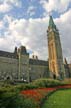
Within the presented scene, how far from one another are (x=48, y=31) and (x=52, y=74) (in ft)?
79.5

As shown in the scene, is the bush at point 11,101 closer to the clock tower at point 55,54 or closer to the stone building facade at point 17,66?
the stone building facade at point 17,66

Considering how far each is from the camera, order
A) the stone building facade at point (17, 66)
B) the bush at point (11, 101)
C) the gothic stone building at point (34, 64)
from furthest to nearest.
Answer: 1. the gothic stone building at point (34, 64)
2. the stone building facade at point (17, 66)
3. the bush at point (11, 101)

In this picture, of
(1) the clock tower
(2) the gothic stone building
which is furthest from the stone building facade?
(1) the clock tower

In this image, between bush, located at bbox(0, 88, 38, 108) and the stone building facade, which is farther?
the stone building facade

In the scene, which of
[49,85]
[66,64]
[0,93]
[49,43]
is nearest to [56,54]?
[49,43]

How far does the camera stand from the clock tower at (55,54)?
102 metres

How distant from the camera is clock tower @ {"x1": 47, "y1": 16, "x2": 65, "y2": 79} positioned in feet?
Answer: 333

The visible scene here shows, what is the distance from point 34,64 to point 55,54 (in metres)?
11.0

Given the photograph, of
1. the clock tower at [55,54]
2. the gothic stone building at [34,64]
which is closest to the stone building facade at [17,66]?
A: the gothic stone building at [34,64]

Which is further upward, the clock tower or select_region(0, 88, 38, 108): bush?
the clock tower

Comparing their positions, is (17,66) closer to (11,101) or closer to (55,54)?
(55,54)

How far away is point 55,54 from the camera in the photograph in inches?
4085

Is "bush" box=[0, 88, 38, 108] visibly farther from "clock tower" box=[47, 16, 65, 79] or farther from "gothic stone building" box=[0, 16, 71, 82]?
"clock tower" box=[47, 16, 65, 79]

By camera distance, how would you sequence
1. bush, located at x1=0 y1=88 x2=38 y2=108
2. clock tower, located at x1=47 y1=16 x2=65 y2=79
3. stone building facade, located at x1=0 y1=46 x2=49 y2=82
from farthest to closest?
clock tower, located at x1=47 y1=16 x2=65 y2=79
stone building facade, located at x1=0 y1=46 x2=49 y2=82
bush, located at x1=0 y1=88 x2=38 y2=108
